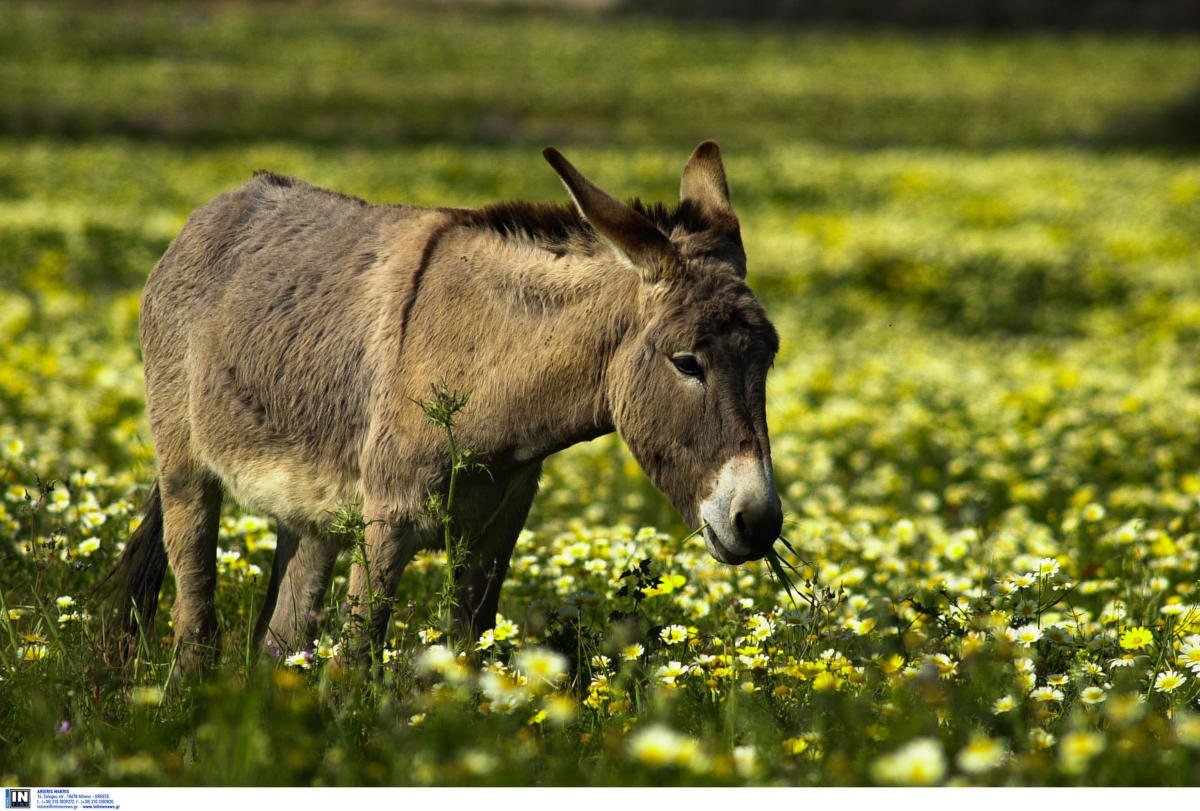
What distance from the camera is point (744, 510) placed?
3.01m

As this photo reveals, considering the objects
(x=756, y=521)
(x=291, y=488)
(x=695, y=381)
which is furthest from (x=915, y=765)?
(x=291, y=488)

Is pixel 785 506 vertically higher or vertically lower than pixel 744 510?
lower

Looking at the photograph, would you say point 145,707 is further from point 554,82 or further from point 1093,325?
point 554,82

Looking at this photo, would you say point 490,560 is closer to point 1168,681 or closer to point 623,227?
point 623,227

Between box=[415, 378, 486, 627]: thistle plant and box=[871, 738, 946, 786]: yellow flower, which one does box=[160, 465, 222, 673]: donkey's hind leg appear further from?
box=[871, 738, 946, 786]: yellow flower

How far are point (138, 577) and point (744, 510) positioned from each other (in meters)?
2.45

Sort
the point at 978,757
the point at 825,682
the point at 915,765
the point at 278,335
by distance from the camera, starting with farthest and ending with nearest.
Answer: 1. the point at 278,335
2. the point at 825,682
3. the point at 978,757
4. the point at 915,765

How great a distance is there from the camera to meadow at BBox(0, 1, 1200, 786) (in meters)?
2.72

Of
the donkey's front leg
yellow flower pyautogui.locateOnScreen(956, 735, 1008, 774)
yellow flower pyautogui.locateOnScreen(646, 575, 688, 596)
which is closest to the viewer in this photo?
yellow flower pyautogui.locateOnScreen(956, 735, 1008, 774)

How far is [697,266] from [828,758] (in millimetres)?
1348

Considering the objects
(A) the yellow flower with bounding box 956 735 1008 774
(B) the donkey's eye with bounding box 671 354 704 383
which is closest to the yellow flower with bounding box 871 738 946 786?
(A) the yellow flower with bounding box 956 735 1008 774

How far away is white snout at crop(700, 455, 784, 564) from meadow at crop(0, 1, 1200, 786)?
0.38 m

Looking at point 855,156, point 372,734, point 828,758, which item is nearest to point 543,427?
point 372,734
